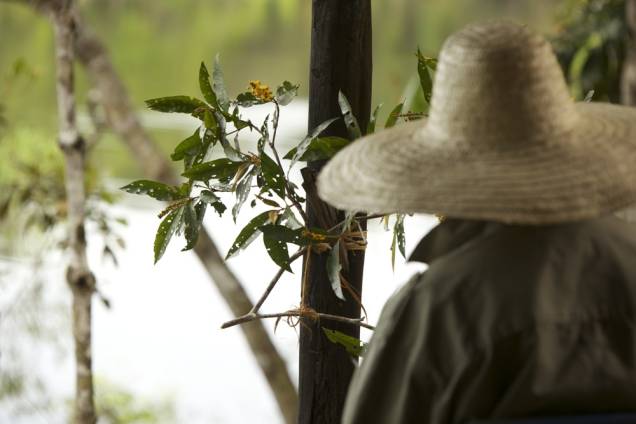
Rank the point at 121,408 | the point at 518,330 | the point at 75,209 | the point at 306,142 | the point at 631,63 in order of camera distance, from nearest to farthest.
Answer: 1. the point at 518,330
2. the point at 306,142
3. the point at 75,209
4. the point at 631,63
5. the point at 121,408

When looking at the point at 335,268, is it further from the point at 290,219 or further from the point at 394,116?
the point at 394,116

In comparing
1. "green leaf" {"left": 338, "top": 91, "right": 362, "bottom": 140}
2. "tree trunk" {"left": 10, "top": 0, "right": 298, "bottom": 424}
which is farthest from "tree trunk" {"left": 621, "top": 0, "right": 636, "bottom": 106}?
"green leaf" {"left": 338, "top": 91, "right": 362, "bottom": 140}

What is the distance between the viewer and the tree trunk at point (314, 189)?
1.30m

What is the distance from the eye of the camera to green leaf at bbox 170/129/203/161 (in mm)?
1263

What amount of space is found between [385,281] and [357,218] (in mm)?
4228

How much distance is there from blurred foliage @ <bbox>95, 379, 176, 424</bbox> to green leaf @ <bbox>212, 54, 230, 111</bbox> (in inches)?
109

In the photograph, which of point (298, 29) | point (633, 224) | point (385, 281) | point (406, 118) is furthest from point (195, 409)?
point (633, 224)

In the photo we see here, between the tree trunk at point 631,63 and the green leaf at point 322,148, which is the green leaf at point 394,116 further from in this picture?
the tree trunk at point 631,63

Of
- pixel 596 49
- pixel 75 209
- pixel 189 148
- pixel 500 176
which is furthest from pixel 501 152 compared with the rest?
pixel 596 49

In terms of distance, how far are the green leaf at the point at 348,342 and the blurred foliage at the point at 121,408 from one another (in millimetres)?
2699

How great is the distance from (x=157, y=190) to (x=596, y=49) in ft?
10.0

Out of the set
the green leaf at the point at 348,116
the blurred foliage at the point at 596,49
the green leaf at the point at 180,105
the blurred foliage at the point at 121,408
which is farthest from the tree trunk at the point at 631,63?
the green leaf at the point at 180,105

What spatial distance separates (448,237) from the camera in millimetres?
888

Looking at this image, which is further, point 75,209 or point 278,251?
point 75,209
